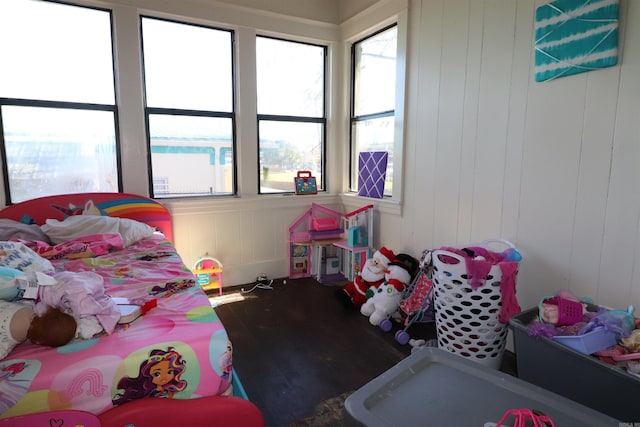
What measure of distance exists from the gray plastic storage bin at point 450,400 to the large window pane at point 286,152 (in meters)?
2.91

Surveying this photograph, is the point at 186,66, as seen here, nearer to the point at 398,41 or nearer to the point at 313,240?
the point at 398,41

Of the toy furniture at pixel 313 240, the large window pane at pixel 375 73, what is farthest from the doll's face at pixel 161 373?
the large window pane at pixel 375 73

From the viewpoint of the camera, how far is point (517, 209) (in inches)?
85.2

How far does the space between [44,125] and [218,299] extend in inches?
72.9

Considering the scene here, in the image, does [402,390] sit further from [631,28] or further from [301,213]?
[301,213]

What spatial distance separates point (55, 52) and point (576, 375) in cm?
369

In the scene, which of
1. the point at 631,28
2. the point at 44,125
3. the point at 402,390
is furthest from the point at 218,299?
the point at 631,28

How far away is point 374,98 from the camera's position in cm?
344

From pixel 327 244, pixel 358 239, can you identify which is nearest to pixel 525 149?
pixel 358 239

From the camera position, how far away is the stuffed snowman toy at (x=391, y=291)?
2631mm

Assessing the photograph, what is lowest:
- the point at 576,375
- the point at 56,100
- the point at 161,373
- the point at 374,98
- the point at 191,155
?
the point at 576,375

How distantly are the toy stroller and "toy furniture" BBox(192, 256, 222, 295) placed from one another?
159 cm

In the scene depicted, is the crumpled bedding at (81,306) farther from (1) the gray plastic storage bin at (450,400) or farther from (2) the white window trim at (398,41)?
(2) the white window trim at (398,41)

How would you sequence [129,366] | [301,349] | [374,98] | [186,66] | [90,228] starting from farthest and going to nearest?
[374,98] < [186,66] < [90,228] < [301,349] < [129,366]
